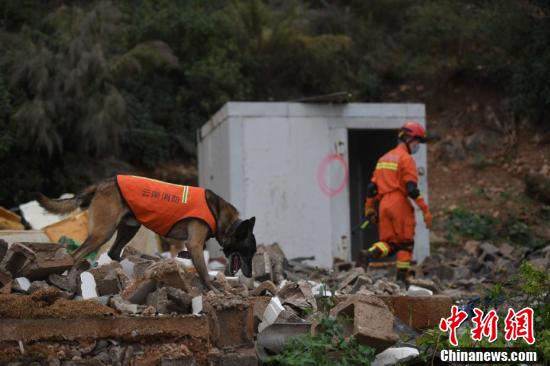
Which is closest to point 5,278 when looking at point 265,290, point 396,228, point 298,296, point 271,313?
point 271,313

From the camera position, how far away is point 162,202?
680cm

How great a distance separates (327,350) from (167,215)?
2.41 meters

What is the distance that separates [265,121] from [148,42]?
9.40 m

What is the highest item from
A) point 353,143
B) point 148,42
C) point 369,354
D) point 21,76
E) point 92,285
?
point 148,42

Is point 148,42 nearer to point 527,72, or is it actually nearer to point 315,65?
point 315,65

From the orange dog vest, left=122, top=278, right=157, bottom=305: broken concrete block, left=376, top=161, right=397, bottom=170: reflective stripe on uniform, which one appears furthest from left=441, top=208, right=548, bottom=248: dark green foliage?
left=122, top=278, right=157, bottom=305: broken concrete block

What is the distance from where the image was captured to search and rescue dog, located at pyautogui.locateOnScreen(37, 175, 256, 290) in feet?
22.3

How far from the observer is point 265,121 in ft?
37.5

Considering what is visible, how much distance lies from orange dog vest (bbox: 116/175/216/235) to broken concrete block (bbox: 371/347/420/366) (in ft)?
7.33

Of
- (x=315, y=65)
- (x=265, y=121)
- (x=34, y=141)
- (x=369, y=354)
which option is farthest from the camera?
(x=315, y=65)

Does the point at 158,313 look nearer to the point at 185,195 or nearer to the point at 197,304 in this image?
the point at 197,304

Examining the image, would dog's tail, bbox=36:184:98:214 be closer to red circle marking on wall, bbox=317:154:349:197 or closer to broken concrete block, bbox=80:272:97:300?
broken concrete block, bbox=80:272:97:300

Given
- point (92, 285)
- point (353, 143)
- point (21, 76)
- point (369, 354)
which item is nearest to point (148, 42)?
point (21, 76)

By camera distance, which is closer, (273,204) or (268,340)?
(268,340)
